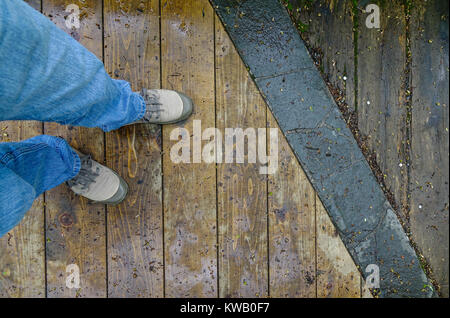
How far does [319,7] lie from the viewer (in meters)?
1.21

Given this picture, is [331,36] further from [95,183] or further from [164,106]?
[95,183]

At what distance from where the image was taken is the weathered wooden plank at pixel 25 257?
3.87 ft

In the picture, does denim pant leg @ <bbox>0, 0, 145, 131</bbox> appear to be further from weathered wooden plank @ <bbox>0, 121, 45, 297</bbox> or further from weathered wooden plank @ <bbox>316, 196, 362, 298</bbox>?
weathered wooden plank @ <bbox>316, 196, 362, 298</bbox>

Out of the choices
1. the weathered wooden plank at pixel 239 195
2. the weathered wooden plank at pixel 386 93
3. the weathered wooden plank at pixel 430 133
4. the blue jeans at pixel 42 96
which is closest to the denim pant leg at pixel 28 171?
the blue jeans at pixel 42 96

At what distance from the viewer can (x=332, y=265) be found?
125 cm

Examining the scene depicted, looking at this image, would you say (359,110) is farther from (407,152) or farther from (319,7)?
(319,7)

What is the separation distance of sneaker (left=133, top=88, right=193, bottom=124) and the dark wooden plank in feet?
1.83

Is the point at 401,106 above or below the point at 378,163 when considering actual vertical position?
above

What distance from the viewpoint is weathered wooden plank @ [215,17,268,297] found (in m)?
1.21

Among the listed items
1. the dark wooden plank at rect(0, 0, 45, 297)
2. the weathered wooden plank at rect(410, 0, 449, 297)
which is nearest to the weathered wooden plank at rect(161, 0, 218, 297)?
the dark wooden plank at rect(0, 0, 45, 297)

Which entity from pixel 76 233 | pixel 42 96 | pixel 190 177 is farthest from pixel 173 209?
pixel 42 96

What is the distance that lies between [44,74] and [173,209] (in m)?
0.71
